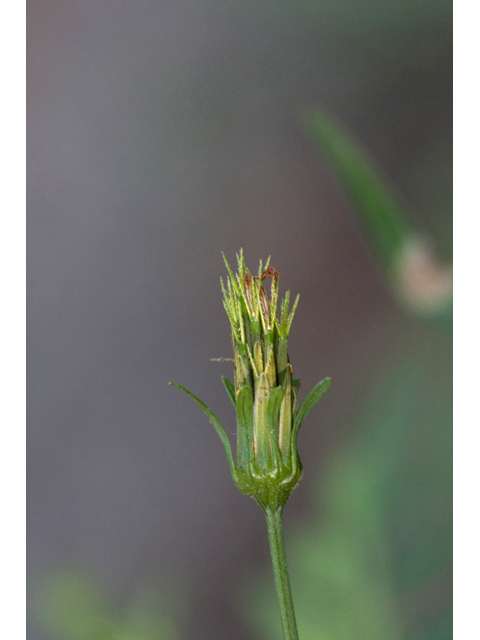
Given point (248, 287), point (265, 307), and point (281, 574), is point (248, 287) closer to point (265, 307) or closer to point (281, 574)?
point (265, 307)

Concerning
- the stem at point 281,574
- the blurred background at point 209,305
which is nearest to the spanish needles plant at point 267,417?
the stem at point 281,574

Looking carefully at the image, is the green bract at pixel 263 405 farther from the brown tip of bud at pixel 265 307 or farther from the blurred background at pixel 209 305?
the blurred background at pixel 209 305

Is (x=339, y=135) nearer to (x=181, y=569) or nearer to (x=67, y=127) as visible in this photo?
(x=67, y=127)

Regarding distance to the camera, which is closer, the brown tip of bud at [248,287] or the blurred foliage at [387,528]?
the brown tip of bud at [248,287]

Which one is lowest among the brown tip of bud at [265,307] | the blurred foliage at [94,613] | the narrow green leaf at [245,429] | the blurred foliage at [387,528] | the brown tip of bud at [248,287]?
the blurred foliage at [94,613]

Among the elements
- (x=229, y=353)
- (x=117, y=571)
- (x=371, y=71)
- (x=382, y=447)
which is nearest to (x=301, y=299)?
(x=229, y=353)

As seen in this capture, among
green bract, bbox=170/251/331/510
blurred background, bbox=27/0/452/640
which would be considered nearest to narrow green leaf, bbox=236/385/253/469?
Result: green bract, bbox=170/251/331/510
